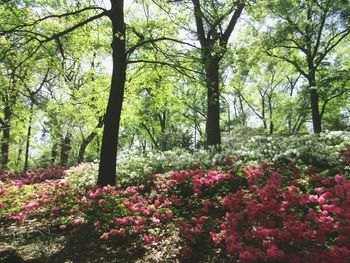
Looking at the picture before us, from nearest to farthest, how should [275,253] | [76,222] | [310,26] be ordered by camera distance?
[275,253], [76,222], [310,26]

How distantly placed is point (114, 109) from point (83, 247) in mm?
4360

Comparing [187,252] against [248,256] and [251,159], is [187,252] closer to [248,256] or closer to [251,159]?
[248,256]

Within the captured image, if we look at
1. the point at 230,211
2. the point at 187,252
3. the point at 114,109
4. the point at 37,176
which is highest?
the point at 114,109

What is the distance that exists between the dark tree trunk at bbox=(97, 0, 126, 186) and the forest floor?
101 inches

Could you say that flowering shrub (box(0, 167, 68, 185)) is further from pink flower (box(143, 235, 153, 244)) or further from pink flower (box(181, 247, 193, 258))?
pink flower (box(181, 247, 193, 258))

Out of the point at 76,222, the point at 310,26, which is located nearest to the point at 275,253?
the point at 76,222

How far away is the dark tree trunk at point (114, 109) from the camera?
8.91 metres

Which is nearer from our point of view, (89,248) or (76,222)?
(89,248)

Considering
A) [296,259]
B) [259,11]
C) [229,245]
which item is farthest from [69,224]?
[259,11]

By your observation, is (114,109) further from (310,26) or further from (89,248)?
(310,26)

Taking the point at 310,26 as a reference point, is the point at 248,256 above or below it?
below

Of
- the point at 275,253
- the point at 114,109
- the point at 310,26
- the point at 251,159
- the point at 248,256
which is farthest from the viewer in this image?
the point at 310,26

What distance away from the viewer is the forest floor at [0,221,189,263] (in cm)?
513

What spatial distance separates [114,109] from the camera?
904 centimetres
